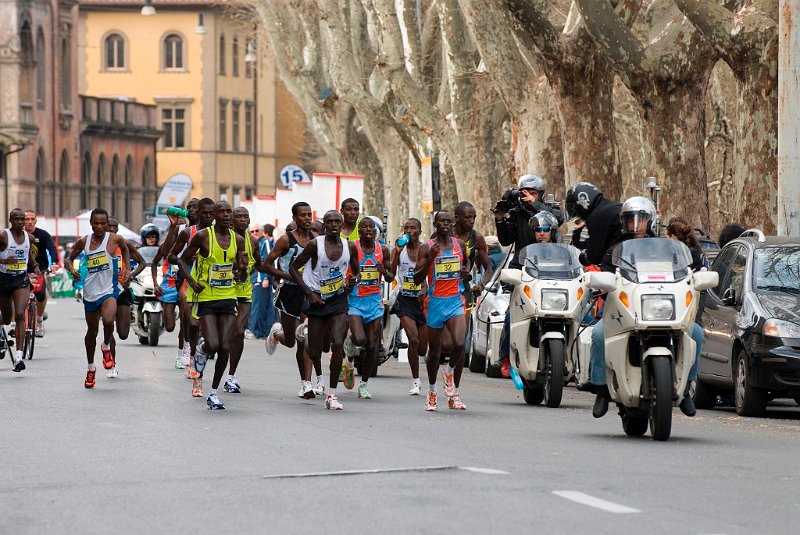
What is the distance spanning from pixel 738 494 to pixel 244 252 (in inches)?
296

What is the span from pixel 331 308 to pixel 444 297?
0.93 meters

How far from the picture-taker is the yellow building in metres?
118

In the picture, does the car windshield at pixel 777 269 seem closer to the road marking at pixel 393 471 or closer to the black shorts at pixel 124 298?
the black shorts at pixel 124 298

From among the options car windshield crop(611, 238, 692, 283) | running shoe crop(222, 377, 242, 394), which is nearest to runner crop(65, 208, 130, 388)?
running shoe crop(222, 377, 242, 394)

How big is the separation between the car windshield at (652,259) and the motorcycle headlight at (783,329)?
3131mm

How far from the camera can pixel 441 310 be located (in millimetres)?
17438

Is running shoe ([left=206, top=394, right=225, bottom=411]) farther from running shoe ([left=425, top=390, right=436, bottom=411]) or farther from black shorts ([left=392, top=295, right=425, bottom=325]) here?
black shorts ([left=392, top=295, right=425, bottom=325])

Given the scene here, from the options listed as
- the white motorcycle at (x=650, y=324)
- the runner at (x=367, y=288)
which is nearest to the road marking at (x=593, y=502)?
the white motorcycle at (x=650, y=324)

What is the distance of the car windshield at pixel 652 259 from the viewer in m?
14.1

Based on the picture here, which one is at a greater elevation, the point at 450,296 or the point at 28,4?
the point at 28,4

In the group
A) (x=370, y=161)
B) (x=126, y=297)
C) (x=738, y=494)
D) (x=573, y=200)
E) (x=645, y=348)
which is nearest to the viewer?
(x=738, y=494)

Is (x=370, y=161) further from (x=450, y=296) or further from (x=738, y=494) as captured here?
(x=738, y=494)


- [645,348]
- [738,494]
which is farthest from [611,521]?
[645,348]

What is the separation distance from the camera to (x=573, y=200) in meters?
15.8
